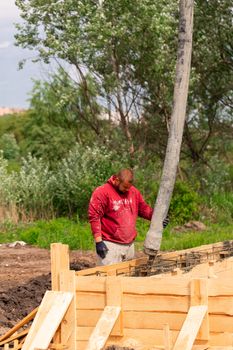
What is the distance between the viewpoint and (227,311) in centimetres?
714

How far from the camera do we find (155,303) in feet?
24.3

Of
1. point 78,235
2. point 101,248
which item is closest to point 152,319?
point 101,248

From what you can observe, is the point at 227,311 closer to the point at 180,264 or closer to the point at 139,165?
the point at 180,264

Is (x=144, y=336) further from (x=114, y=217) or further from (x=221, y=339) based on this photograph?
(x=114, y=217)

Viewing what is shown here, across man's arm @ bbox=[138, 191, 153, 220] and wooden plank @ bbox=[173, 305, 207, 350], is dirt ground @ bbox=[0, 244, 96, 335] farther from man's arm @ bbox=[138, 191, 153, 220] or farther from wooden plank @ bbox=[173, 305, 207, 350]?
wooden plank @ bbox=[173, 305, 207, 350]

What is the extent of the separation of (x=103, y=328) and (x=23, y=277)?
6.46 metres

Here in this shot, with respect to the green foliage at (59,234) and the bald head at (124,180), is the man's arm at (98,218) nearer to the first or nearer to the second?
the bald head at (124,180)

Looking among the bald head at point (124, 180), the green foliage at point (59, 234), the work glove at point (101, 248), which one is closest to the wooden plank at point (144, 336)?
the work glove at point (101, 248)

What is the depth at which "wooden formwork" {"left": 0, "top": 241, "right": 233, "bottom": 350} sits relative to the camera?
716 cm

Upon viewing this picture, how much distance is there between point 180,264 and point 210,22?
11537 mm

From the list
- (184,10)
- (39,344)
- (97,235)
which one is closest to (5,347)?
(39,344)

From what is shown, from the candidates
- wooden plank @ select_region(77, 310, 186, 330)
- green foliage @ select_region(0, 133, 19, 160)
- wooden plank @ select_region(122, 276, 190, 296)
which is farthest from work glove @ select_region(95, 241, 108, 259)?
green foliage @ select_region(0, 133, 19, 160)

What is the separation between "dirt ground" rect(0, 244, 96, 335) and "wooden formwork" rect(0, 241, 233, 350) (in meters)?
2.15

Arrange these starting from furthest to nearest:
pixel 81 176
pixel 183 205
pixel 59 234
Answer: pixel 81 176 → pixel 183 205 → pixel 59 234
